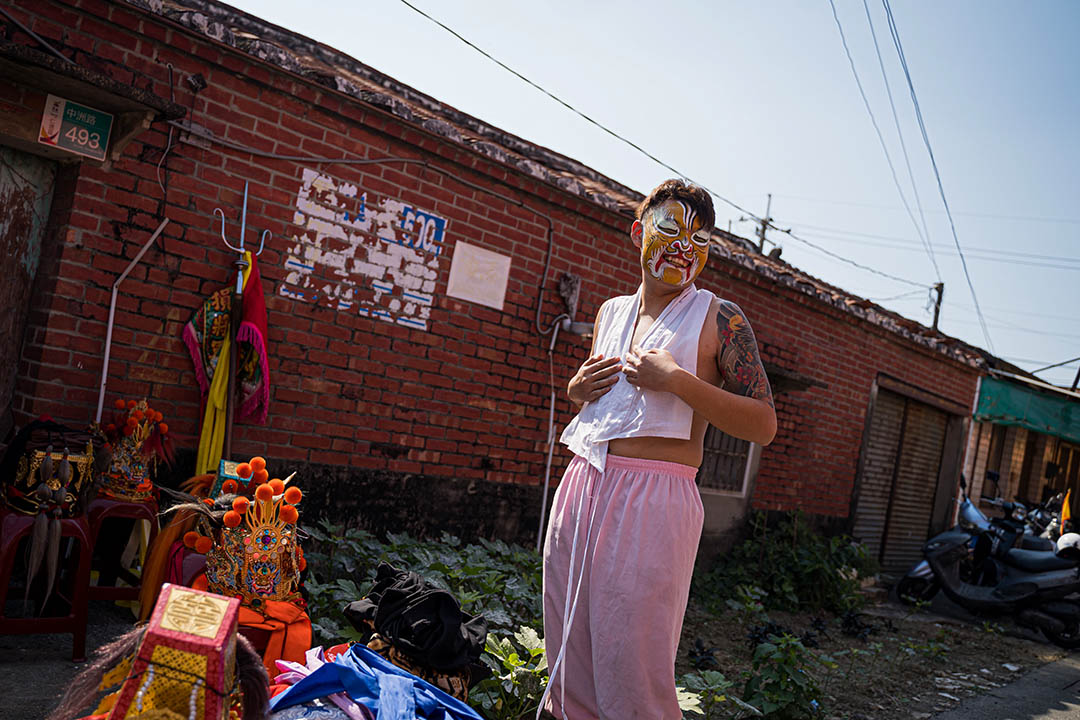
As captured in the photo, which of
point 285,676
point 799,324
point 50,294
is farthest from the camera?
point 799,324

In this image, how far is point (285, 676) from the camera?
6.90 ft

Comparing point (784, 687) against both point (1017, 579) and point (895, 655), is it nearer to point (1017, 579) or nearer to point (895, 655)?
point (895, 655)

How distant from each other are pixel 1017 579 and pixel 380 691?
8207mm

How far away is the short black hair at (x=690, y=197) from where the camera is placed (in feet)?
8.49

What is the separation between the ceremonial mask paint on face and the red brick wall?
103 inches

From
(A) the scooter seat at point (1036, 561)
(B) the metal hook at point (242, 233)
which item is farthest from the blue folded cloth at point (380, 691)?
(A) the scooter seat at point (1036, 561)

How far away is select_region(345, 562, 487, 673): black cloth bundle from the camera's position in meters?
2.38

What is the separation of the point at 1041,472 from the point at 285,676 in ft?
58.7

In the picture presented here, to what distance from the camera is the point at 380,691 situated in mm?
1980

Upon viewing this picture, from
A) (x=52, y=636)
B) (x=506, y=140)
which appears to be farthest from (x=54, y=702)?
(x=506, y=140)

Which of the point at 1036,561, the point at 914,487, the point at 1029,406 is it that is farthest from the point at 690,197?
the point at 1029,406

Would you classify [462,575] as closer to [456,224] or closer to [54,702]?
[54,702]

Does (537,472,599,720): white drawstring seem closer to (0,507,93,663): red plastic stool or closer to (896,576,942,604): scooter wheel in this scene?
(0,507,93,663): red plastic stool

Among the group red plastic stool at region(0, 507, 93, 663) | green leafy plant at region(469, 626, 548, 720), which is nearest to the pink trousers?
green leafy plant at region(469, 626, 548, 720)
